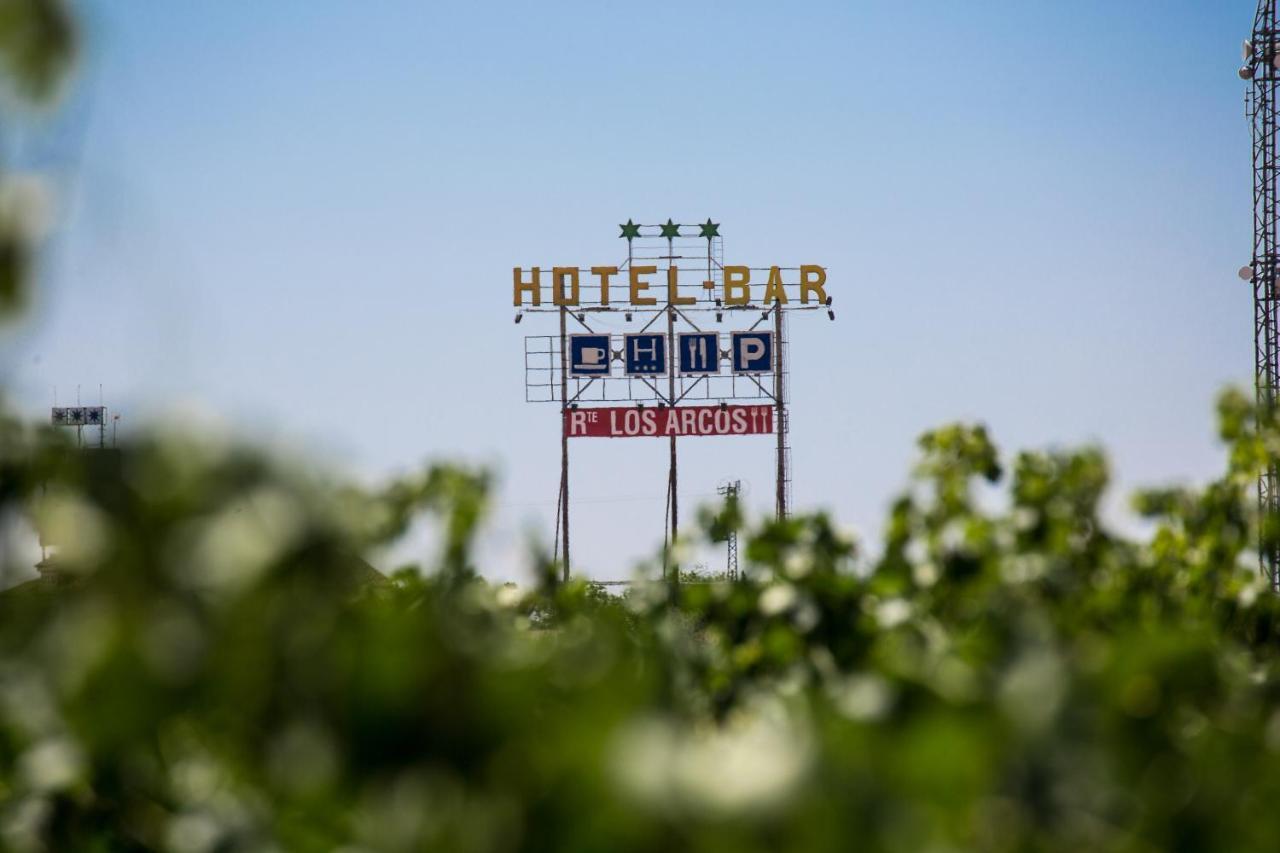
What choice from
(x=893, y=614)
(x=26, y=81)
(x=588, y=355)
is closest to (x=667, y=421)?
(x=588, y=355)

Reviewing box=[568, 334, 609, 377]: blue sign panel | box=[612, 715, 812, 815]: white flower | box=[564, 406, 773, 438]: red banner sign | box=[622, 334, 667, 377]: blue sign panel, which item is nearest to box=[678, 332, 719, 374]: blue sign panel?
box=[622, 334, 667, 377]: blue sign panel

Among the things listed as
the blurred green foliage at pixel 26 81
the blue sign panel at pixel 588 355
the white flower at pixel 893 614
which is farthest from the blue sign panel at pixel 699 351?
the blurred green foliage at pixel 26 81

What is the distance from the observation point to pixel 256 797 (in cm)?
124

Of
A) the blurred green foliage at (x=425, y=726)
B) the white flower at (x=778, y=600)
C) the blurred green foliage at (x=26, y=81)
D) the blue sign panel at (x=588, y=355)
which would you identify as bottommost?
the white flower at (x=778, y=600)

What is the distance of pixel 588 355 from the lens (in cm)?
3559

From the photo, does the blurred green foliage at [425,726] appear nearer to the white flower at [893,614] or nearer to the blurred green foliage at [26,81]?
the blurred green foliage at [26,81]

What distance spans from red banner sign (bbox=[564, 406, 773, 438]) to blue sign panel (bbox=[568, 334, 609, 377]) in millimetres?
971

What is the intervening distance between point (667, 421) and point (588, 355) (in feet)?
8.51

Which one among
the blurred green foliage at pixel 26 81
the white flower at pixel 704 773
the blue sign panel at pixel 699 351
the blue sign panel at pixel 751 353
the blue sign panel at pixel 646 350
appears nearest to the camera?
the white flower at pixel 704 773

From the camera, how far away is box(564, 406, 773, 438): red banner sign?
3562 centimetres

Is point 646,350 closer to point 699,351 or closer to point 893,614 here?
point 699,351

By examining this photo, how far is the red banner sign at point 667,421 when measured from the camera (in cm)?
3562

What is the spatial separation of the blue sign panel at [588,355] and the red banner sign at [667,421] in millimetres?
971

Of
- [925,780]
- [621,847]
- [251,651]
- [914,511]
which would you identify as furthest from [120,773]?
[914,511]
